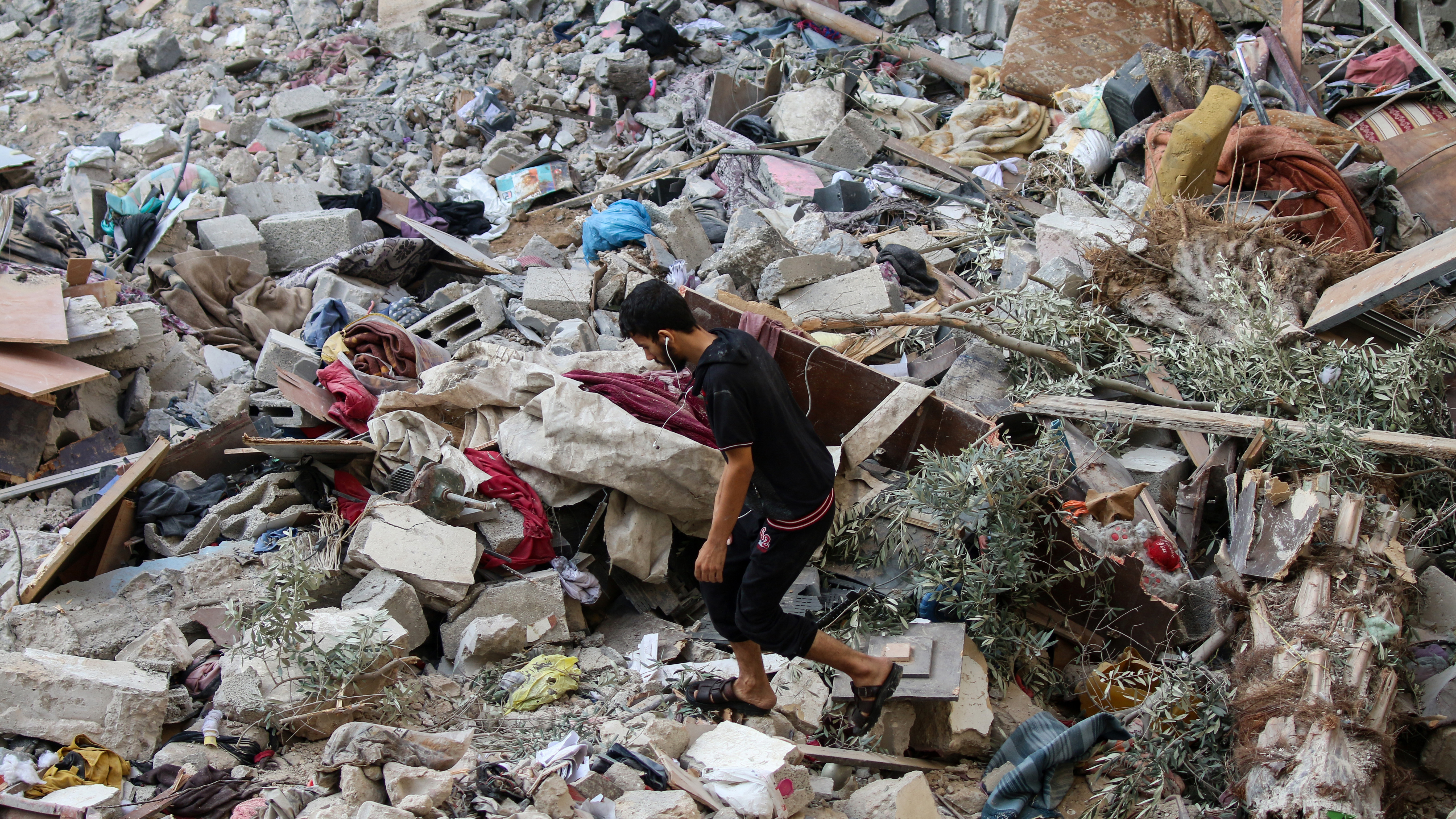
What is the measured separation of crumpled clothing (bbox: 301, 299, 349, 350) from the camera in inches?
243

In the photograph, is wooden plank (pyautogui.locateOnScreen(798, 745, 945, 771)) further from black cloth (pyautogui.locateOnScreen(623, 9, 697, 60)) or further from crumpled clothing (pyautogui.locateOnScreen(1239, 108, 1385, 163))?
black cloth (pyautogui.locateOnScreen(623, 9, 697, 60))

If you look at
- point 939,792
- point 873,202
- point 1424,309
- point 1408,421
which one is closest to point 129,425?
A: point 939,792

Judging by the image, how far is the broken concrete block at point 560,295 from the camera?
629 centimetres

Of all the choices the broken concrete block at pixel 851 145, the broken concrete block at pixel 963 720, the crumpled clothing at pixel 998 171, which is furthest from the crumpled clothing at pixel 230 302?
the crumpled clothing at pixel 998 171

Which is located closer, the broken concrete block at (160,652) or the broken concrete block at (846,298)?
the broken concrete block at (160,652)

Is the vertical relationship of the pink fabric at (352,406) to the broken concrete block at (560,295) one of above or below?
above

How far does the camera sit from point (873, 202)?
25.1ft

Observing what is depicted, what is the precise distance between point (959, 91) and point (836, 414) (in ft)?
20.9

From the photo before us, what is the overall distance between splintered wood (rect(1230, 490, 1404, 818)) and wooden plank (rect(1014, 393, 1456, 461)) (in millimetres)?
508

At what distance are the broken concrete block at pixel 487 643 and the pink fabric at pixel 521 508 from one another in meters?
0.44

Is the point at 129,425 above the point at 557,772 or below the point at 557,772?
below

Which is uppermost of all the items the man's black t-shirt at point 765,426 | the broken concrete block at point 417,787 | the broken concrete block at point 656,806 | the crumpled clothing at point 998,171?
the man's black t-shirt at point 765,426

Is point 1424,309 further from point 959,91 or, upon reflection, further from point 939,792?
point 959,91

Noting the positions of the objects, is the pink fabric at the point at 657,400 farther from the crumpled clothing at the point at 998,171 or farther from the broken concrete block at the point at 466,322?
the crumpled clothing at the point at 998,171
